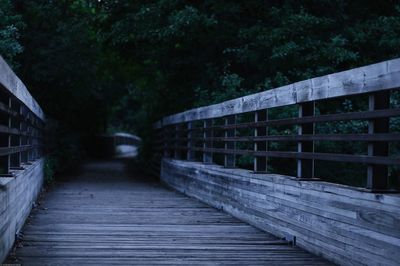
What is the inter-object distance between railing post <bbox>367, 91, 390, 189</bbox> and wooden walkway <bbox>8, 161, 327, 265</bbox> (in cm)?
108

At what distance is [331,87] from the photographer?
6141mm

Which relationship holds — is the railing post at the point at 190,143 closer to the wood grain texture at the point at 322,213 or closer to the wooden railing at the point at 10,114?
the wood grain texture at the point at 322,213

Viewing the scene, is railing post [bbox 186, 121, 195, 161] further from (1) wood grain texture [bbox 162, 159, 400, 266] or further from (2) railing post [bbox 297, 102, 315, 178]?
(2) railing post [bbox 297, 102, 315, 178]

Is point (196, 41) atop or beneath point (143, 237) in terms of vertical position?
atop

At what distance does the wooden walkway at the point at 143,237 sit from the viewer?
19.8ft

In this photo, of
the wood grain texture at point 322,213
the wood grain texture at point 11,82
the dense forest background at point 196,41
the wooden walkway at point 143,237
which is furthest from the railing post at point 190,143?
the wood grain texture at point 11,82

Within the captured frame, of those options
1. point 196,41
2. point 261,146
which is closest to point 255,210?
point 261,146

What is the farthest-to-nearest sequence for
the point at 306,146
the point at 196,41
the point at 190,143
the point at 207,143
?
the point at 196,41 → the point at 190,143 → the point at 207,143 → the point at 306,146

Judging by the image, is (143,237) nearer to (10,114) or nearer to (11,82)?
(10,114)

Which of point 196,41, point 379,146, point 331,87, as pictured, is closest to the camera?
point 379,146

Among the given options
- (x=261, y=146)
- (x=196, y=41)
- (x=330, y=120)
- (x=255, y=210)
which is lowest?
(x=255, y=210)

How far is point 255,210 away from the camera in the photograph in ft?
27.2

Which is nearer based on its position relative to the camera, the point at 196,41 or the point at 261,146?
the point at 261,146

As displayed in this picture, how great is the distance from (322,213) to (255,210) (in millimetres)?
2240
